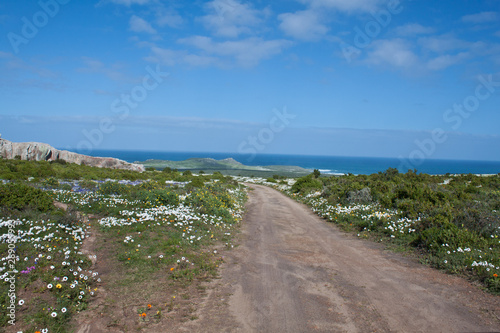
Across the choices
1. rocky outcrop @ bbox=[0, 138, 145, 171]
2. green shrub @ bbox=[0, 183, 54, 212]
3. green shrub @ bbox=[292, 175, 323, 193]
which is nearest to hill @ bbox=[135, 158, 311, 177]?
rocky outcrop @ bbox=[0, 138, 145, 171]

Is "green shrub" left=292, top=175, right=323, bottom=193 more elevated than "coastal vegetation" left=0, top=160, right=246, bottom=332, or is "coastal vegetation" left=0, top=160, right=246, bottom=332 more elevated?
"green shrub" left=292, top=175, right=323, bottom=193

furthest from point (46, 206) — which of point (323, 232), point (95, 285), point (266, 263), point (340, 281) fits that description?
point (323, 232)

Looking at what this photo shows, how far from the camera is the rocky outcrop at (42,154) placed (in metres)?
42.7

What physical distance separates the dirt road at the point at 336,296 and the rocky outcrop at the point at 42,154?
45.0 m

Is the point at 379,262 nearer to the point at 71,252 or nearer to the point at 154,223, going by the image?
the point at 154,223

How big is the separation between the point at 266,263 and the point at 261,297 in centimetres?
240

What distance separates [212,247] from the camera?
33.8 ft

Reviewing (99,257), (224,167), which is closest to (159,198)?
(99,257)

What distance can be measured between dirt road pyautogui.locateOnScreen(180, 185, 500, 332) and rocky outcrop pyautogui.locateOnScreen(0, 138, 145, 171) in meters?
45.0

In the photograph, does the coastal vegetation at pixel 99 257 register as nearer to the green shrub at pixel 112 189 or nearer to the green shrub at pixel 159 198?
the green shrub at pixel 159 198

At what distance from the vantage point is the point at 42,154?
44125 mm

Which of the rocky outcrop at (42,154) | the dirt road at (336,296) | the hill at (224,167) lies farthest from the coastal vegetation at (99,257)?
the hill at (224,167)

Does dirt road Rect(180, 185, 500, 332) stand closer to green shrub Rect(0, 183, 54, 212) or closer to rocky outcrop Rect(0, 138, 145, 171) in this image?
green shrub Rect(0, 183, 54, 212)

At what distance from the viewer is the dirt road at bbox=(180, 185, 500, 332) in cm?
549
